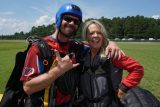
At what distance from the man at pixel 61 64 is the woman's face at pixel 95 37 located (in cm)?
16

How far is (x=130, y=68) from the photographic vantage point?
407 cm

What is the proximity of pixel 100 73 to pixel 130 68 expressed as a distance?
1.30 ft

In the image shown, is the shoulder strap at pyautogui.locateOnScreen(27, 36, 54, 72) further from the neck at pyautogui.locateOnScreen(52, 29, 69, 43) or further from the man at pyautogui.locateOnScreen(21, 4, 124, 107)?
the neck at pyautogui.locateOnScreen(52, 29, 69, 43)

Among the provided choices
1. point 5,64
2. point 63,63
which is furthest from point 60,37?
point 5,64

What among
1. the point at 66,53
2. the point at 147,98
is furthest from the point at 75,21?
the point at 147,98

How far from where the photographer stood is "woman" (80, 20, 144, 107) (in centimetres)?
410

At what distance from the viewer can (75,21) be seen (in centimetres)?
398

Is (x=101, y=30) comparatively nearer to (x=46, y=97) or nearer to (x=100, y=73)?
(x=100, y=73)

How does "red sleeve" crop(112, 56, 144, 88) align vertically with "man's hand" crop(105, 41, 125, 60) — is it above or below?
below

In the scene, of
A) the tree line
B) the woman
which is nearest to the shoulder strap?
the woman

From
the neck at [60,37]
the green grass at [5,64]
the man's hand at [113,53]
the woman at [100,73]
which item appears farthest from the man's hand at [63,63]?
the green grass at [5,64]

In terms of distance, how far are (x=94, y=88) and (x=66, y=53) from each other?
640 mm

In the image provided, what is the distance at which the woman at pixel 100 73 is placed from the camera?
4.10 meters

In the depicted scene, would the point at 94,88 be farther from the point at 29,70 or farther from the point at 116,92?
the point at 29,70
